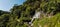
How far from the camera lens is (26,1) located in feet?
66.5

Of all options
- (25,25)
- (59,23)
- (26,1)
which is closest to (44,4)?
(25,25)

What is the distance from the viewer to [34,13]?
19.2 meters

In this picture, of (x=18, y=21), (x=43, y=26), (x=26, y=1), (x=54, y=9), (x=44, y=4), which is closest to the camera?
(x=43, y=26)

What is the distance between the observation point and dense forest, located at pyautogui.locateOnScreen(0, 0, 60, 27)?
41.9 feet

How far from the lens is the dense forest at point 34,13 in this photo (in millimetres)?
12768

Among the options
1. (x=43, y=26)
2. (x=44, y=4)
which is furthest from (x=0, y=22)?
(x=43, y=26)

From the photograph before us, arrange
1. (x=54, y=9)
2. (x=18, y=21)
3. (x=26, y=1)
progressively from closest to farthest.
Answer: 1. (x=54, y=9)
2. (x=18, y=21)
3. (x=26, y=1)

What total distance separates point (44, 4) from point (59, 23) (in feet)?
18.1

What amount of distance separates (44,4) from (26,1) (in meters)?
3.98

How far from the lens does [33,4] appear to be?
1936 cm

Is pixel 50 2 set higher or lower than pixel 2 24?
higher

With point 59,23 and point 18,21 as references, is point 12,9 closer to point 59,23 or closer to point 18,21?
point 18,21

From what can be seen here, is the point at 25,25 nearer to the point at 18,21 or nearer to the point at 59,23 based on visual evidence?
the point at 18,21

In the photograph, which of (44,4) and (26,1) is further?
(26,1)
